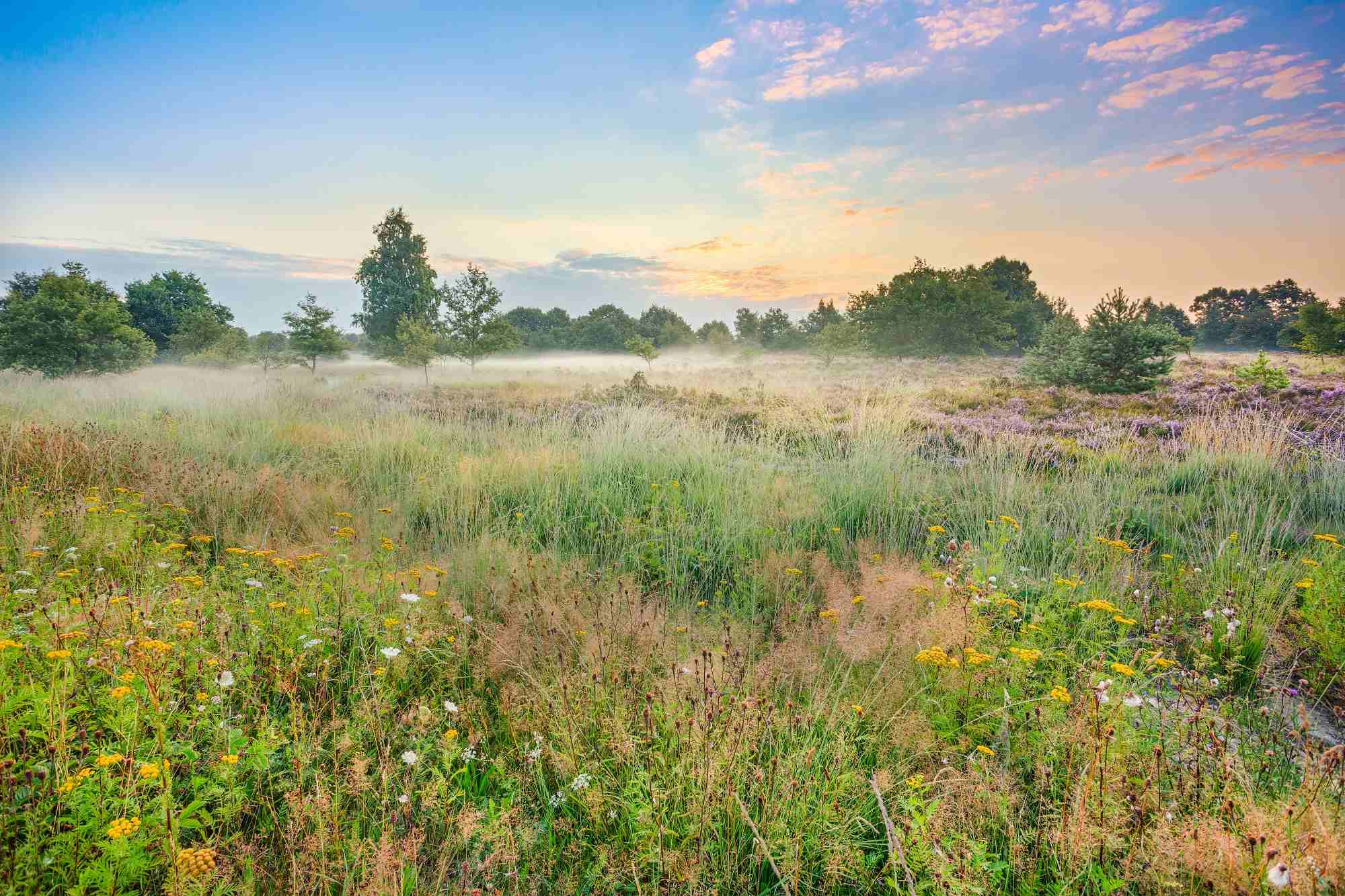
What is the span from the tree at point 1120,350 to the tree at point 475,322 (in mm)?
29553

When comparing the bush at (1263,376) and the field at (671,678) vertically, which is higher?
the bush at (1263,376)

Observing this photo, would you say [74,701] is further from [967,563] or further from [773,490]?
[773,490]

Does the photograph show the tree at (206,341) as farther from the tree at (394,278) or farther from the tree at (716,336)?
the tree at (716,336)

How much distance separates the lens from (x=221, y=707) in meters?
2.48

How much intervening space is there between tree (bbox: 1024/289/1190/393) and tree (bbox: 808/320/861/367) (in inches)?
972

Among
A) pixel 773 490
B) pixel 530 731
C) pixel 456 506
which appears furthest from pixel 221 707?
pixel 773 490

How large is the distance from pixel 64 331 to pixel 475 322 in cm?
1867

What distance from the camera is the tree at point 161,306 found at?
135 feet

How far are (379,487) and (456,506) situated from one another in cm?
125

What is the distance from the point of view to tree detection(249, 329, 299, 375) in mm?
36250

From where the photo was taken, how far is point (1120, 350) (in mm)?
13781

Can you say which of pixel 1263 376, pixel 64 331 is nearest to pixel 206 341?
pixel 64 331

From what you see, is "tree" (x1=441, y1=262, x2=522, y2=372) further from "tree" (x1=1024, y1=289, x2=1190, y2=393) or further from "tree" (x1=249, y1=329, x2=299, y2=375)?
"tree" (x1=1024, y1=289, x2=1190, y2=393)

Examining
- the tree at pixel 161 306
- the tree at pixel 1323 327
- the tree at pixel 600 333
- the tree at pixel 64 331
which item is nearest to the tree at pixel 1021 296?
the tree at pixel 1323 327
